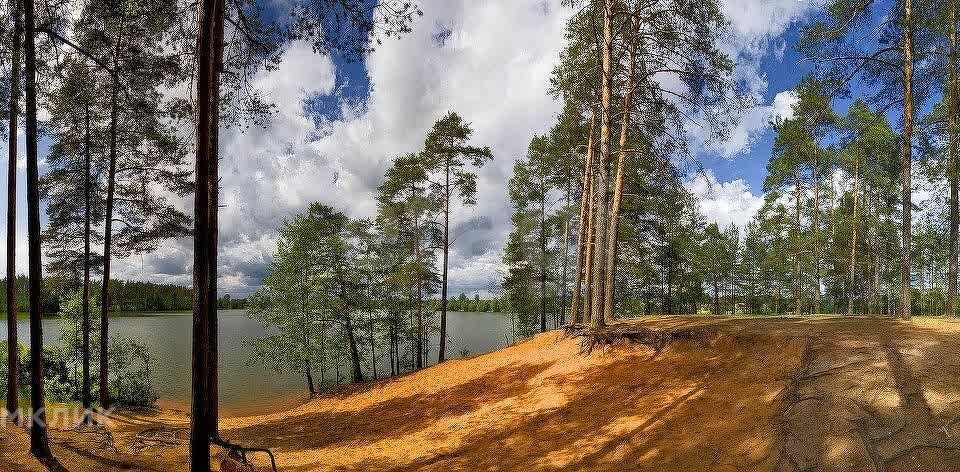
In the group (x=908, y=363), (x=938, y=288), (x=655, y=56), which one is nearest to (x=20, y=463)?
(x=908, y=363)

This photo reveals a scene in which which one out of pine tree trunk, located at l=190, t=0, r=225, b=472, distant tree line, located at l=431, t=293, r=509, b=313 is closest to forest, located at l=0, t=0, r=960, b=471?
pine tree trunk, located at l=190, t=0, r=225, b=472

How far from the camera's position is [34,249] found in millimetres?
6250

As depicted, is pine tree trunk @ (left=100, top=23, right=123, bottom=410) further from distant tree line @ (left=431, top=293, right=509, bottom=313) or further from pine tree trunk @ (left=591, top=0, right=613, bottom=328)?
distant tree line @ (left=431, top=293, right=509, bottom=313)

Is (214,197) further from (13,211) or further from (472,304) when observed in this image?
(472,304)

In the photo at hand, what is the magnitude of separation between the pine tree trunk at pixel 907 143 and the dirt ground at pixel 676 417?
1.90 metres

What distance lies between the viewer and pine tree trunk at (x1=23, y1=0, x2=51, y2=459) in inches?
234

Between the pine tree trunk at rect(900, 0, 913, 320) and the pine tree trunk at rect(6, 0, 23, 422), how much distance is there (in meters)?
17.3

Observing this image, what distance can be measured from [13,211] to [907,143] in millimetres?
18318

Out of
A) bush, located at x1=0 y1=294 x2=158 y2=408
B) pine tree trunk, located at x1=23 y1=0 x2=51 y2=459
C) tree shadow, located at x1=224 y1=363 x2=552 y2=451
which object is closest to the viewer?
pine tree trunk, located at x1=23 y1=0 x2=51 y2=459

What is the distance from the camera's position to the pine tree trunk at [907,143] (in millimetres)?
9258

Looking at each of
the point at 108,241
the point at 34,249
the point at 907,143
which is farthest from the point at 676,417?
the point at 108,241

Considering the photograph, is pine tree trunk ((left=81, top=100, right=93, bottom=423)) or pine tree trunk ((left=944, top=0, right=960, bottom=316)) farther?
pine tree trunk ((left=81, top=100, right=93, bottom=423))

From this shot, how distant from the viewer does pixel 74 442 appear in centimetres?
718

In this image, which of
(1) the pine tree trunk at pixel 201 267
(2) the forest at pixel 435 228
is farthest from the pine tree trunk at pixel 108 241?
(1) the pine tree trunk at pixel 201 267
